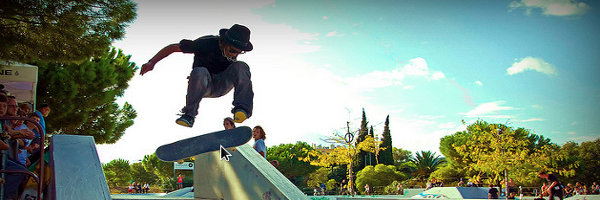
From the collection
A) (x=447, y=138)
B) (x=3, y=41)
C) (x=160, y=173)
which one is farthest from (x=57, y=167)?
(x=160, y=173)

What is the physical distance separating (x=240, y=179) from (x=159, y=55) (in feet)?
6.68

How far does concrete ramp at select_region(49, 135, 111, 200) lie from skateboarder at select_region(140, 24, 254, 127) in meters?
1.04

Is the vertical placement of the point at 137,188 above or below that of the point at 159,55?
below

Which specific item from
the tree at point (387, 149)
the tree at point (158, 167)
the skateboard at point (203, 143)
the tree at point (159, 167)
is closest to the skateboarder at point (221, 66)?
the skateboard at point (203, 143)

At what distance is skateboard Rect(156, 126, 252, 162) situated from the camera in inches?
153

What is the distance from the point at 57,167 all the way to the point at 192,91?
1.52m

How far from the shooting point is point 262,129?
24.7ft

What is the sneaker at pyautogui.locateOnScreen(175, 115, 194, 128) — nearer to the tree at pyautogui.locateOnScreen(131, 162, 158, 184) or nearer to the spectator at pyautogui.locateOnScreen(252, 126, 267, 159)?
the spectator at pyautogui.locateOnScreen(252, 126, 267, 159)

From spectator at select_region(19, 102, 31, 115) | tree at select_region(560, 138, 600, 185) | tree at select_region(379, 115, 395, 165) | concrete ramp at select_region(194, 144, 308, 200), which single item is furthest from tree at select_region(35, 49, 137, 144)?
tree at select_region(560, 138, 600, 185)

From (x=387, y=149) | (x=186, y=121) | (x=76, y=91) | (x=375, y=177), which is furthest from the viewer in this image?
(x=387, y=149)

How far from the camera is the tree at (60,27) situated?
855 cm

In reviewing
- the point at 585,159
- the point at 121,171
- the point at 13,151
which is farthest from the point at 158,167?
the point at 13,151

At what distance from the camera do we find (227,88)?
4172mm

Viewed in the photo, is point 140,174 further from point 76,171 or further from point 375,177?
point 76,171
